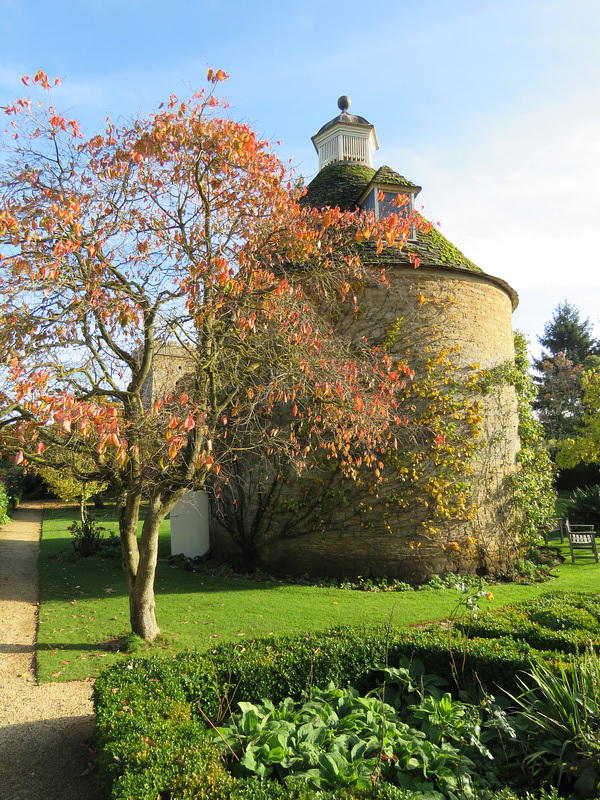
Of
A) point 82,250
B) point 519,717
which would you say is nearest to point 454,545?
point 519,717

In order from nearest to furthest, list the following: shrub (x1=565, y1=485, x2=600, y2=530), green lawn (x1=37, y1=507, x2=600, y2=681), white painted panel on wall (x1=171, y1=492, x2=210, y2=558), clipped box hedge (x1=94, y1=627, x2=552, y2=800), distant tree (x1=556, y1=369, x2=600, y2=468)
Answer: clipped box hedge (x1=94, y1=627, x2=552, y2=800) → green lawn (x1=37, y1=507, x2=600, y2=681) → white painted panel on wall (x1=171, y1=492, x2=210, y2=558) → shrub (x1=565, y1=485, x2=600, y2=530) → distant tree (x1=556, y1=369, x2=600, y2=468)

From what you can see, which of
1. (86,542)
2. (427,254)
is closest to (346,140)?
(427,254)

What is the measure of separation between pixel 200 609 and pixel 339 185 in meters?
11.2

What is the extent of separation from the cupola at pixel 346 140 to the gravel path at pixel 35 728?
14.6 metres

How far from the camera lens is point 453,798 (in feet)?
11.1

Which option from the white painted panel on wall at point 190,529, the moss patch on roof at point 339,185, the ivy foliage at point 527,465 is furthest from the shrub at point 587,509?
the white painted panel on wall at point 190,529

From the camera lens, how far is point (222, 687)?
4633 mm

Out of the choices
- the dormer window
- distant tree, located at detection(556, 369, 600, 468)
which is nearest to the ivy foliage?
the dormer window

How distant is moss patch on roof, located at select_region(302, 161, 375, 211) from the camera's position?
13.5m

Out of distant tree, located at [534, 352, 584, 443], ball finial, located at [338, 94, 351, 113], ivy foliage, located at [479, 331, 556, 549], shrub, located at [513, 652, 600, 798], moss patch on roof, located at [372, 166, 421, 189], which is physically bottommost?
shrub, located at [513, 652, 600, 798]

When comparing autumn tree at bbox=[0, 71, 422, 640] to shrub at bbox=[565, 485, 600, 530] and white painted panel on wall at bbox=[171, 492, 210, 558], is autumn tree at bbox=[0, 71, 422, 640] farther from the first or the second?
shrub at bbox=[565, 485, 600, 530]

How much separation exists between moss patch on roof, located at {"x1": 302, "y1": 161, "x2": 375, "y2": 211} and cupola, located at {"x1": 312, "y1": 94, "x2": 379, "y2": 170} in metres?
0.50

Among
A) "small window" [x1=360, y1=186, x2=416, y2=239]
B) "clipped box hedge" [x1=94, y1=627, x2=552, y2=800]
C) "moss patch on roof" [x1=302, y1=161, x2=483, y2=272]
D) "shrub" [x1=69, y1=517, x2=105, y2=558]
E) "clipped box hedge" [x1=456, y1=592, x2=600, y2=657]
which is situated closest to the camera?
"clipped box hedge" [x1=94, y1=627, x2=552, y2=800]

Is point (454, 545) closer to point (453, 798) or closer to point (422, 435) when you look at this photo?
point (422, 435)
